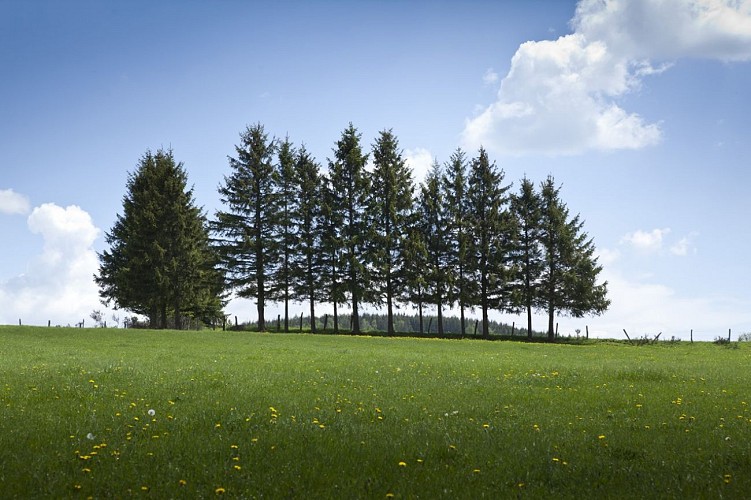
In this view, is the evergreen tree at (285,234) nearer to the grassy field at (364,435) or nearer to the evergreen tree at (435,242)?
the evergreen tree at (435,242)

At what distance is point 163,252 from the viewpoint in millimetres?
50844

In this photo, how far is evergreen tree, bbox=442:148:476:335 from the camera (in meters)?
55.2

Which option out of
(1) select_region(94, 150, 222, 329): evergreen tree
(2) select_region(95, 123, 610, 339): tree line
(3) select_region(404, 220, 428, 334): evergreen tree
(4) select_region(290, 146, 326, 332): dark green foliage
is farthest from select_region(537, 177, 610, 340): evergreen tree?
(1) select_region(94, 150, 222, 329): evergreen tree

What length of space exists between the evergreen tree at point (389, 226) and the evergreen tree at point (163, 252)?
54.7 ft

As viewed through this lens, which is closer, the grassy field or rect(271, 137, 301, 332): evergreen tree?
the grassy field

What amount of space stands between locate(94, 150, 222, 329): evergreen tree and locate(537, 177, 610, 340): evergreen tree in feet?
115

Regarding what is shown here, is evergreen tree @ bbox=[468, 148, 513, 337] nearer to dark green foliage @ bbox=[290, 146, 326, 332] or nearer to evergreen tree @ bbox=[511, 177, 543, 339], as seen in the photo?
evergreen tree @ bbox=[511, 177, 543, 339]

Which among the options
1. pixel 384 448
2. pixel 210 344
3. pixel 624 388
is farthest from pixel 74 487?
pixel 210 344

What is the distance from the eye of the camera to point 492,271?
2243 inches

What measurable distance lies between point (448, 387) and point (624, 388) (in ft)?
17.9

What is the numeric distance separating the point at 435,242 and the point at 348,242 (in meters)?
10.0

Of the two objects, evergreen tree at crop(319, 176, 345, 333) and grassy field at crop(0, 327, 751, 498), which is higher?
evergreen tree at crop(319, 176, 345, 333)

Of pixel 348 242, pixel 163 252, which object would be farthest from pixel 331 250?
pixel 163 252

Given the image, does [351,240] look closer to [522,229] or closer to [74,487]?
[522,229]
